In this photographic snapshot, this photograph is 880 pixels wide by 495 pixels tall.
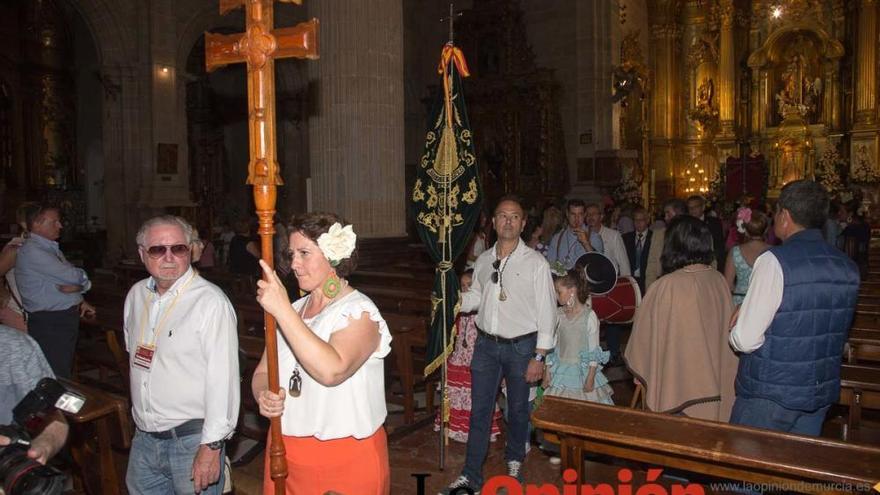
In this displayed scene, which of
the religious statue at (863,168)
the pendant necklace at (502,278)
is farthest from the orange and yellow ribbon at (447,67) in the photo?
the religious statue at (863,168)

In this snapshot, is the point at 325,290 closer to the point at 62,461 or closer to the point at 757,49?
the point at 62,461

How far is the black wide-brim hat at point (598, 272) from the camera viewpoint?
599 cm

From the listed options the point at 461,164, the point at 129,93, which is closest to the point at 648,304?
the point at 461,164

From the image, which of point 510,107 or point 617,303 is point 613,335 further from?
point 510,107

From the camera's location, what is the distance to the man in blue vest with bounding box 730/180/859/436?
10.1 ft

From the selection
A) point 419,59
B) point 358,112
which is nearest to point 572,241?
point 358,112

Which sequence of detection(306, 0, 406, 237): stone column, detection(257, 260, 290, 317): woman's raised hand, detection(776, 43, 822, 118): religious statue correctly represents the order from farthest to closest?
1. detection(776, 43, 822, 118): religious statue
2. detection(306, 0, 406, 237): stone column
3. detection(257, 260, 290, 317): woman's raised hand

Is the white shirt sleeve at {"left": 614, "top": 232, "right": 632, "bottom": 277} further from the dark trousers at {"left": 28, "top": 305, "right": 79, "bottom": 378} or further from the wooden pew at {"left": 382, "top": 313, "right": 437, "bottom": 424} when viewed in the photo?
the dark trousers at {"left": 28, "top": 305, "right": 79, "bottom": 378}

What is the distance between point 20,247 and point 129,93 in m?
10.9

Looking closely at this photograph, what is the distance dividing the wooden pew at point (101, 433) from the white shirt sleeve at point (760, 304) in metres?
3.26

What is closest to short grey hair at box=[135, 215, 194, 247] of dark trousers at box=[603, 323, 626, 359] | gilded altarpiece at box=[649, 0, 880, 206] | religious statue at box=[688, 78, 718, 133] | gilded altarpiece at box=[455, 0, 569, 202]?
dark trousers at box=[603, 323, 626, 359]

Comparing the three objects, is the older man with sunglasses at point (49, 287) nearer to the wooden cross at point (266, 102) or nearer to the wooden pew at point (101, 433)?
the wooden pew at point (101, 433)

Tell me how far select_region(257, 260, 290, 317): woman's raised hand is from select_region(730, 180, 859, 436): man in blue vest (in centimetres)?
220

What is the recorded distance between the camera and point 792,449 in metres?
2.79
